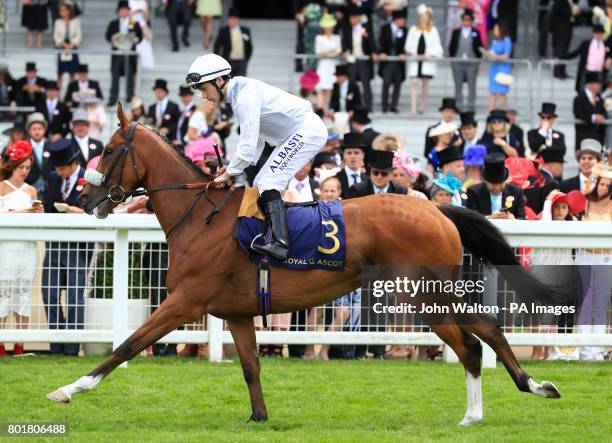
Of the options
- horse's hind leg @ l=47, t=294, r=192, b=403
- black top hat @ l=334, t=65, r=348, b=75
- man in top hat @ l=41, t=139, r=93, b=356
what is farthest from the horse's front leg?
black top hat @ l=334, t=65, r=348, b=75

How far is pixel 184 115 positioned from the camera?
61.9 ft

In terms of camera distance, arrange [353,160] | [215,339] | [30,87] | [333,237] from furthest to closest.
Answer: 1. [30,87]
2. [353,160]
3. [215,339]
4. [333,237]

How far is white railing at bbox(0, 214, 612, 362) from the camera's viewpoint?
11180 millimetres

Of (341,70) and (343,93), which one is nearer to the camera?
(341,70)

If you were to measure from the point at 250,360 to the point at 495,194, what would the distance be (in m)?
4.44

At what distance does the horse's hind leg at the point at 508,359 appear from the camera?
913cm

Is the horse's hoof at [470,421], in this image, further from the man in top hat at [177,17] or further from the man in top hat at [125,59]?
the man in top hat at [177,17]

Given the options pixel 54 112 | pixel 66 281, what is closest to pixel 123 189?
pixel 66 281

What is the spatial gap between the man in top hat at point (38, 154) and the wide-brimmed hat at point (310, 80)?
14.6 ft

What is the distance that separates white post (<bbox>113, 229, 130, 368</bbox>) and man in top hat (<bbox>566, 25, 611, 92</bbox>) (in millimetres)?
11570

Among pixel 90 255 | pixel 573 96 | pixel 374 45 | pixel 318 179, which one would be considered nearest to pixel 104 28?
pixel 374 45

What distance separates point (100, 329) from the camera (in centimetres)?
1145

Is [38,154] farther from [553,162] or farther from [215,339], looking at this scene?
[553,162]

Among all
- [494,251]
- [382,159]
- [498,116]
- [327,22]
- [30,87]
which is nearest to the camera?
[494,251]
